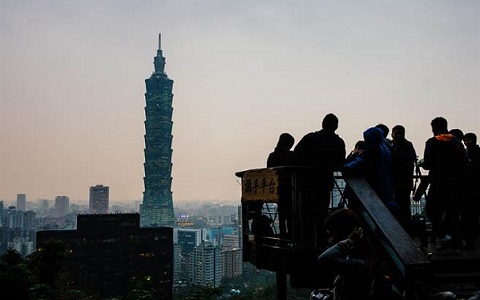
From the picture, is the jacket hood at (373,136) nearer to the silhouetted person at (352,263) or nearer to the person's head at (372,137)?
the person's head at (372,137)

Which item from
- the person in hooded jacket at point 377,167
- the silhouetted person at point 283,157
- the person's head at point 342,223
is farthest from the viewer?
the silhouetted person at point 283,157

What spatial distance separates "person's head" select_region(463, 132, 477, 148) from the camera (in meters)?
7.19

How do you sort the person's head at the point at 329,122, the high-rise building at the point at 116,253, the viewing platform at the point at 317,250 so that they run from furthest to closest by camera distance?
the high-rise building at the point at 116,253, the person's head at the point at 329,122, the viewing platform at the point at 317,250

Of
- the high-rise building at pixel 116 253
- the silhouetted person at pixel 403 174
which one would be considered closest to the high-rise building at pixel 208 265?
the high-rise building at pixel 116 253

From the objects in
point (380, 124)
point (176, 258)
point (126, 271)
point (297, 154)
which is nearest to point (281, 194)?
point (297, 154)

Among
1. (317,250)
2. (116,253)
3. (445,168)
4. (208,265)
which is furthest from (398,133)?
(208,265)

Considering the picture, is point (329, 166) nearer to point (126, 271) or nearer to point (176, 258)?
point (126, 271)

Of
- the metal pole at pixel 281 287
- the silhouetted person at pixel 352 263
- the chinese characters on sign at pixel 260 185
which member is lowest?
the metal pole at pixel 281 287

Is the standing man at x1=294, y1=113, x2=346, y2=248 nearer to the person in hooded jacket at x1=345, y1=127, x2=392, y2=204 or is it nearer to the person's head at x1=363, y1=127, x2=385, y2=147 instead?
the person in hooded jacket at x1=345, y1=127, x2=392, y2=204

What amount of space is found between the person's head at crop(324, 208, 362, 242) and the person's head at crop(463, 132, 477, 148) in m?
4.60

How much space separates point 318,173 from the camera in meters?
5.56

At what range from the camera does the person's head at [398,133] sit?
6797mm

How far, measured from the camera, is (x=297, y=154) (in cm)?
595

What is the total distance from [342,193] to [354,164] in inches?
16.9
